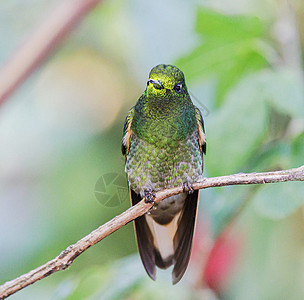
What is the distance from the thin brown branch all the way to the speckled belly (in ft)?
1.90

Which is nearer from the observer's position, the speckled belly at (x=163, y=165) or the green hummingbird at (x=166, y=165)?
the green hummingbird at (x=166, y=165)

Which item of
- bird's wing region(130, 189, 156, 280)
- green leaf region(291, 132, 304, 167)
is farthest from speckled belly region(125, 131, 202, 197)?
green leaf region(291, 132, 304, 167)

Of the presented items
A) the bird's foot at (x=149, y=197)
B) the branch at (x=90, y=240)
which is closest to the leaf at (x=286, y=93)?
the branch at (x=90, y=240)

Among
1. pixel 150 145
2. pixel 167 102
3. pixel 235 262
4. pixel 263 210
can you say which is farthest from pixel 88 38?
pixel 263 210

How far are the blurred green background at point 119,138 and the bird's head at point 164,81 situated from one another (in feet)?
0.69

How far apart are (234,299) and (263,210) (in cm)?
71

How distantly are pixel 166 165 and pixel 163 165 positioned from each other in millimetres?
11

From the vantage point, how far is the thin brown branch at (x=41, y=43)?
116cm

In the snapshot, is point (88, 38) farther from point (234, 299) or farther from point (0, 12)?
point (234, 299)

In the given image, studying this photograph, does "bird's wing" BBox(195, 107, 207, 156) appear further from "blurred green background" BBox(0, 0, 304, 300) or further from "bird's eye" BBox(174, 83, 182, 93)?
"bird's eye" BBox(174, 83, 182, 93)

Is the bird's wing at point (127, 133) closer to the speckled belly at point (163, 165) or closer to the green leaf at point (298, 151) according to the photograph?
the speckled belly at point (163, 165)

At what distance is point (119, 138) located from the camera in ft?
7.26

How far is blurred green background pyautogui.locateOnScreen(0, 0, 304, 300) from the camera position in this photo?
1.40m

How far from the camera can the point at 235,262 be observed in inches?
70.7
